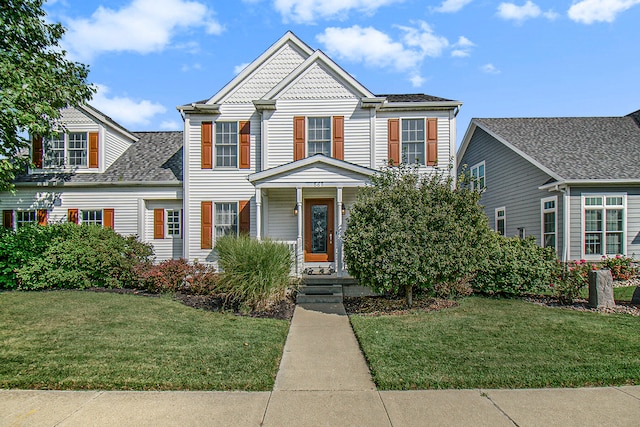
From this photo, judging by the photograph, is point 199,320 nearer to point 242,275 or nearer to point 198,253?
point 242,275

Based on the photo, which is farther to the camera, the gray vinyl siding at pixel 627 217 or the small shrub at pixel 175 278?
the gray vinyl siding at pixel 627 217

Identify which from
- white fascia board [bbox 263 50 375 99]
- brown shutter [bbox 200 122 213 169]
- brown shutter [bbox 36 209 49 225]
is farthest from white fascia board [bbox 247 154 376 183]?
brown shutter [bbox 36 209 49 225]

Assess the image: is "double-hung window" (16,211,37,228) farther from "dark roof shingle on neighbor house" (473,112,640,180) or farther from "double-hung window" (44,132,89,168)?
"dark roof shingle on neighbor house" (473,112,640,180)

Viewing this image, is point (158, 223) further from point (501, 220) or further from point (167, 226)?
point (501, 220)

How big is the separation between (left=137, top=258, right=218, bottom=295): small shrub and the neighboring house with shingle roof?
7.45 metres

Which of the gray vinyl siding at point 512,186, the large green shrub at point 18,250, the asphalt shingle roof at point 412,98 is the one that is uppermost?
the asphalt shingle roof at point 412,98

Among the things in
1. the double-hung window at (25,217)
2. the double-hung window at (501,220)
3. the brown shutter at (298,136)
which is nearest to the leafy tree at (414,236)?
the brown shutter at (298,136)

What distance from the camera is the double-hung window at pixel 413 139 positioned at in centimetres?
1320

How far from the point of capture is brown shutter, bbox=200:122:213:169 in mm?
13414

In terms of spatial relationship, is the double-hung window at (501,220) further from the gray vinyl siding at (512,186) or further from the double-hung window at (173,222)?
the double-hung window at (173,222)

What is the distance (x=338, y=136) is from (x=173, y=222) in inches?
259

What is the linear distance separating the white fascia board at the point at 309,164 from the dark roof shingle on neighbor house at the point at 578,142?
6696mm

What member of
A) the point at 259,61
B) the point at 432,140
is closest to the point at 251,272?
the point at 432,140

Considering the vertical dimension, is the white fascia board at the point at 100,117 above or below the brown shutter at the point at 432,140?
above
